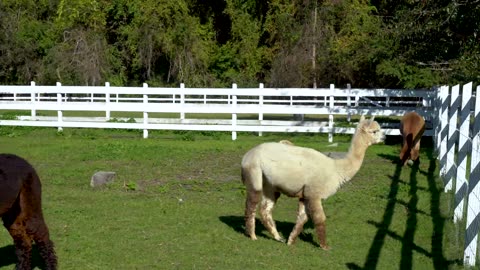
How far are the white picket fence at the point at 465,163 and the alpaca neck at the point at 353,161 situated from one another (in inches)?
50.2

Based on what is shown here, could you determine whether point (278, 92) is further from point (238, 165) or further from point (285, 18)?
point (285, 18)

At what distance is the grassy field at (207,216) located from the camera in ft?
25.0

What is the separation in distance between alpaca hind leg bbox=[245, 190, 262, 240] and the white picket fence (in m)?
2.43

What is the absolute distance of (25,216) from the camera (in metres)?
6.84

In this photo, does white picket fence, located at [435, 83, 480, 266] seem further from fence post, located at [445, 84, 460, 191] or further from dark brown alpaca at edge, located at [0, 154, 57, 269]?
dark brown alpaca at edge, located at [0, 154, 57, 269]

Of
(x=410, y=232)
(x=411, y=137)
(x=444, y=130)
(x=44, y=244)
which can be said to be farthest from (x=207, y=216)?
(x=411, y=137)

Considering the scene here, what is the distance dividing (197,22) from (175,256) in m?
39.3

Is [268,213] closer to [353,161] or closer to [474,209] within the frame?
[353,161]

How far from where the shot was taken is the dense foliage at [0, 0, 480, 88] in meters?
41.5

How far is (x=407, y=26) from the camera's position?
56.3 feet

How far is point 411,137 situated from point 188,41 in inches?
1186

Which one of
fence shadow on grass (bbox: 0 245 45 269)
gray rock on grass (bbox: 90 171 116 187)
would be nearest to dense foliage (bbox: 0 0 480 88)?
gray rock on grass (bbox: 90 171 116 187)

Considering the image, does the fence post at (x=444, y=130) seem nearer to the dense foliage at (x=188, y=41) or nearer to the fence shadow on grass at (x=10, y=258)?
the fence shadow on grass at (x=10, y=258)

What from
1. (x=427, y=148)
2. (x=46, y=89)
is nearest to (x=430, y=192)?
(x=427, y=148)
